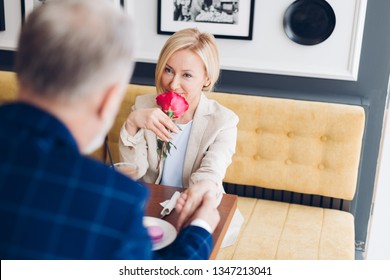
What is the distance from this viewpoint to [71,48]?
78cm

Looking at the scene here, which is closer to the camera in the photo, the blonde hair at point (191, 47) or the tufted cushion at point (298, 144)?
the blonde hair at point (191, 47)

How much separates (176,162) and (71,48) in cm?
132

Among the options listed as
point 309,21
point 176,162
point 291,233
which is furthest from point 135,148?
point 309,21

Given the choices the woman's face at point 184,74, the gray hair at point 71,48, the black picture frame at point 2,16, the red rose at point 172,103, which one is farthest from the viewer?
the black picture frame at point 2,16

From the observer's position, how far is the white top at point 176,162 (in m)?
2.06

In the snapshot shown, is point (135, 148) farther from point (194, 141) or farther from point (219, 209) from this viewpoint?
point (219, 209)

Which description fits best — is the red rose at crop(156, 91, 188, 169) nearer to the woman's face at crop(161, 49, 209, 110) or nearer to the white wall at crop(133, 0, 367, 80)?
the woman's face at crop(161, 49, 209, 110)

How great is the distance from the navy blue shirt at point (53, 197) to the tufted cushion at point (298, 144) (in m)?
1.61

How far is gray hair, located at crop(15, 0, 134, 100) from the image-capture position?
2.56ft

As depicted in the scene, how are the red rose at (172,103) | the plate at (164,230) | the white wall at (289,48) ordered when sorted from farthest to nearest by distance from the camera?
1. the white wall at (289,48)
2. the red rose at (172,103)
3. the plate at (164,230)

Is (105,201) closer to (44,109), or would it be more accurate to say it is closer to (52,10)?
(44,109)

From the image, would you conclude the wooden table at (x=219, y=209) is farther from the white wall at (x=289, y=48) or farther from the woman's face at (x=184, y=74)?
the white wall at (x=289, y=48)

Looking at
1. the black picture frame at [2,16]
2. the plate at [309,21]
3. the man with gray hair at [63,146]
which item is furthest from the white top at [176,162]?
the black picture frame at [2,16]

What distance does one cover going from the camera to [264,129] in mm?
2387
